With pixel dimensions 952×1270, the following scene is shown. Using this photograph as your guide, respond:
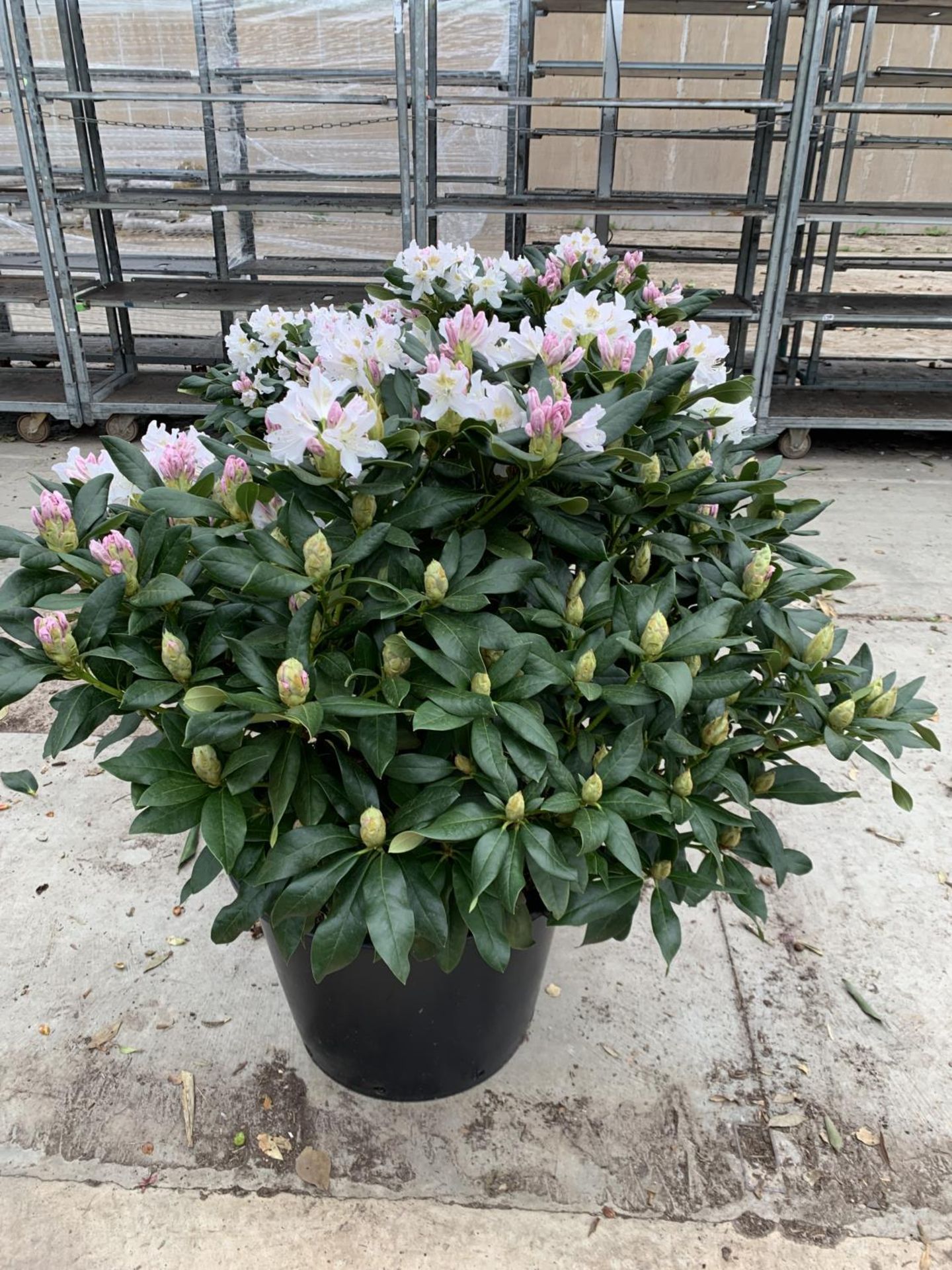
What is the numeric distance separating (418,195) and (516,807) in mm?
3898

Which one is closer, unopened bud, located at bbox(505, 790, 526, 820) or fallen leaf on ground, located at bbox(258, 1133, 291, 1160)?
unopened bud, located at bbox(505, 790, 526, 820)

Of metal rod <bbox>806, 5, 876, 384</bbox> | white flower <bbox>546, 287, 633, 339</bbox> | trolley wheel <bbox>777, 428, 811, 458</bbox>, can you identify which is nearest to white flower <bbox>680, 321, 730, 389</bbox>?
white flower <bbox>546, 287, 633, 339</bbox>

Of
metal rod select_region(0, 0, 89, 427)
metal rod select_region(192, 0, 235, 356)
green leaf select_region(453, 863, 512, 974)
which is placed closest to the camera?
green leaf select_region(453, 863, 512, 974)

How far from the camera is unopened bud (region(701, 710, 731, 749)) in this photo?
1.22 metres

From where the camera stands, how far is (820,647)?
125 cm

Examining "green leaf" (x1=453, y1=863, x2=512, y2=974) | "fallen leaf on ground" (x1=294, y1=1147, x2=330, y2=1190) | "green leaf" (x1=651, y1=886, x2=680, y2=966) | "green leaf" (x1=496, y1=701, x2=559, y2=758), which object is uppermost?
"green leaf" (x1=496, y1=701, x2=559, y2=758)

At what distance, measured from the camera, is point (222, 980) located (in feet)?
6.10

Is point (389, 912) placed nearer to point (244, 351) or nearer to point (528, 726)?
point (528, 726)

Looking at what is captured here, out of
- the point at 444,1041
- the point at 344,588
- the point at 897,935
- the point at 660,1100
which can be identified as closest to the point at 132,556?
the point at 344,588

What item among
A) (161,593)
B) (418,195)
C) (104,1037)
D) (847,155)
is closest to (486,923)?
(161,593)

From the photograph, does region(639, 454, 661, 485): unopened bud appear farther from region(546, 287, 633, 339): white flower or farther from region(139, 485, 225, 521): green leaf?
region(139, 485, 225, 521): green leaf

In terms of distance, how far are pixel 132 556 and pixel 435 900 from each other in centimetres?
54

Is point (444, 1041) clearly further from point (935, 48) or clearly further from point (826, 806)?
point (935, 48)

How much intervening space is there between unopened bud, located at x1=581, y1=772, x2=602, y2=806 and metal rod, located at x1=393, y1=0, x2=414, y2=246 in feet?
12.5
